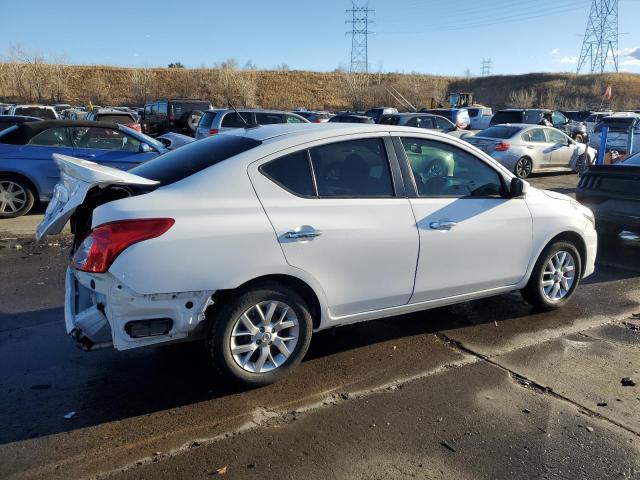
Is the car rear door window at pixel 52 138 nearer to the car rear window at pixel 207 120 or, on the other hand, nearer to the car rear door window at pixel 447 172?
the car rear window at pixel 207 120

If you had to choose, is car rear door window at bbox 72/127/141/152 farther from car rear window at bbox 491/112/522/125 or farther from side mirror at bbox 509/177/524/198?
car rear window at bbox 491/112/522/125

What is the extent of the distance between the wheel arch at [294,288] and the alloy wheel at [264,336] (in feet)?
0.46

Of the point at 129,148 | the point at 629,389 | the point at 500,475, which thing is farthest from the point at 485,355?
the point at 129,148

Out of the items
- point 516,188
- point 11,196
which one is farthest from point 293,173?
point 11,196

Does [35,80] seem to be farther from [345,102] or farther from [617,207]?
[617,207]

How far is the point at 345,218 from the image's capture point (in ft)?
12.5

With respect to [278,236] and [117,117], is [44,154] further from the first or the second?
[117,117]

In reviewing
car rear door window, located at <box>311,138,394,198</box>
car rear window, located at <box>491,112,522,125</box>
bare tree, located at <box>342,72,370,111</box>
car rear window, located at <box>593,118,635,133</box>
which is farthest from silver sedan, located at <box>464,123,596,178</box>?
bare tree, located at <box>342,72,370,111</box>

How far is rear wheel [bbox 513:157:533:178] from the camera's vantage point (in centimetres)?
1499

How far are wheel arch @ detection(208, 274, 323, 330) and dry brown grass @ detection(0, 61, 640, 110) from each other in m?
51.9

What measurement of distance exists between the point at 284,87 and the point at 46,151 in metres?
63.8

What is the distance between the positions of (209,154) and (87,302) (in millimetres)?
1270

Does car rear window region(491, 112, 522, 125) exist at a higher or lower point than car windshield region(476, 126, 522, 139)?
higher

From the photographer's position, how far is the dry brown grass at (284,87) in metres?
54.5
